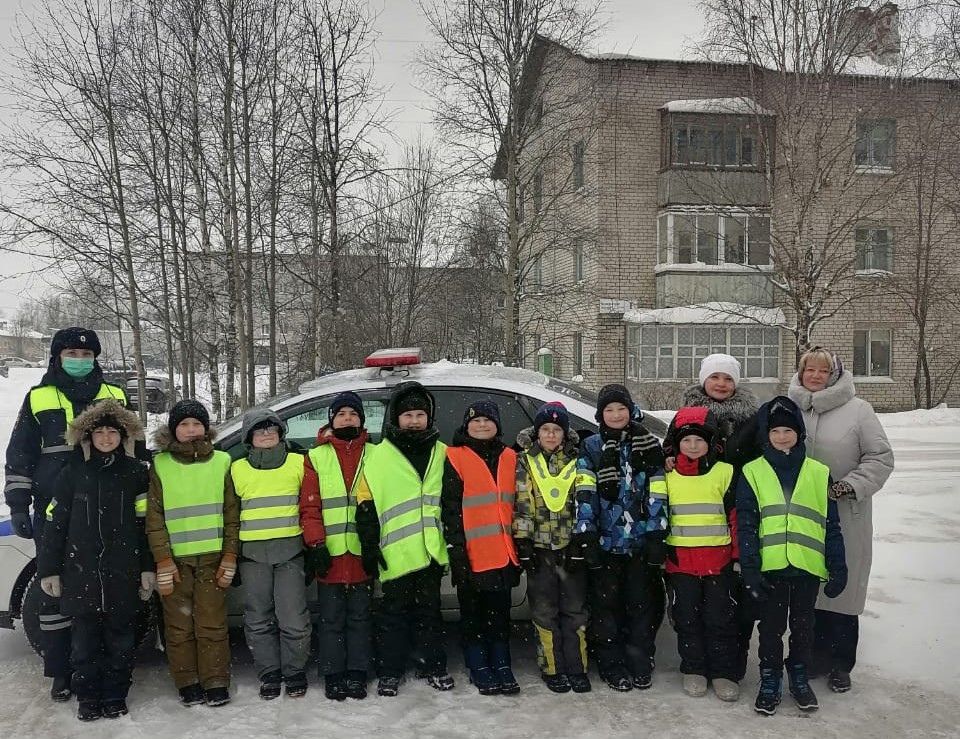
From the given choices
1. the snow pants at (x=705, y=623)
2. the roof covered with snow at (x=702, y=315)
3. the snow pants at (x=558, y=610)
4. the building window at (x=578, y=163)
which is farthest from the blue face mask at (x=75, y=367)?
the roof covered with snow at (x=702, y=315)

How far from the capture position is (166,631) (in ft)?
12.6

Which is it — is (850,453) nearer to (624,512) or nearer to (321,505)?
(624,512)

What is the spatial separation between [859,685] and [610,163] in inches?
717

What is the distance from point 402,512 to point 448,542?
28cm

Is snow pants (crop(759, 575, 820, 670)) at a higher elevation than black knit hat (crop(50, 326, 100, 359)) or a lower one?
lower

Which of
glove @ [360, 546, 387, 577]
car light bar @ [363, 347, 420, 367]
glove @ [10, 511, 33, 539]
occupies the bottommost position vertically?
glove @ [360, 546, 387, 577]

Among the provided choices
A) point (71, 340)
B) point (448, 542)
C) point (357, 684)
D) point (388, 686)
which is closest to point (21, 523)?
point (71, 340)

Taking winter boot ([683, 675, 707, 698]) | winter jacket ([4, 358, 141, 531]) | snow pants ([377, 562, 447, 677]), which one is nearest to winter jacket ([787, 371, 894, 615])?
winter boot ([683, 675, 707, 698])

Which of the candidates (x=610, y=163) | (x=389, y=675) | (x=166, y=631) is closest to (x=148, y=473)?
(x=166, y=631)

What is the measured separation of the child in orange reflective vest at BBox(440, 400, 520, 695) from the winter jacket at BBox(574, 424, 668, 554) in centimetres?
37

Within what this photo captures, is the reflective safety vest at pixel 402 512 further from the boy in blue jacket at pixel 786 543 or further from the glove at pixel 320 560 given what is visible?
the boy in blue jacket at pixel 786 543

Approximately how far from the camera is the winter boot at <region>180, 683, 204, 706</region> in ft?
12.5

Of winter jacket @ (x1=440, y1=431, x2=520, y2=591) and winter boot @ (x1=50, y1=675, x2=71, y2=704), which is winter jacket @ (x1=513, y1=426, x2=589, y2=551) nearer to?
winter jacket @ (x1=440, y1=431, x2=520, y2=591)

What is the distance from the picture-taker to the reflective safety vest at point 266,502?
152 inches
